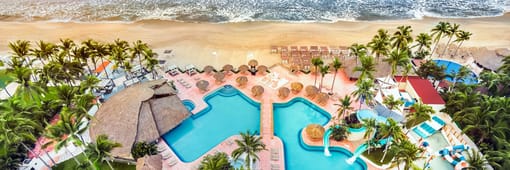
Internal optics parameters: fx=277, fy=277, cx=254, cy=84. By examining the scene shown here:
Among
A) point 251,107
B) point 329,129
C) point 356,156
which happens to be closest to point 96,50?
point 251,107

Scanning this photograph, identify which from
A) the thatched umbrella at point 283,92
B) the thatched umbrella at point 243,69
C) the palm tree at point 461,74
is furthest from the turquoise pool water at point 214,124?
the palm tree at point 461,74

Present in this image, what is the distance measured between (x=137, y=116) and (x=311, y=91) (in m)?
17.6

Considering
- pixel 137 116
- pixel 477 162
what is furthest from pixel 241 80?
pixel 477 162

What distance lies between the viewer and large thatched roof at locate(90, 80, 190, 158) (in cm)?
2389

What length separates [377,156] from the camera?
23953 mm

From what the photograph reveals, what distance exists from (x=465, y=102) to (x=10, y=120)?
35977 mm

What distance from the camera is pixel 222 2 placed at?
200ft

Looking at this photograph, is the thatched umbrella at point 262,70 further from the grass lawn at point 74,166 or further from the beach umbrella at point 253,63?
the grass lawn at point 74,166

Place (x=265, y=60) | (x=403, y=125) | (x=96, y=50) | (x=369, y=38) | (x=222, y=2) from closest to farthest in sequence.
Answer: (x=403, y=125) → (x=96, y=50) → (x=265, y=60) → (x=369, y=38) → (x=222, y=2)

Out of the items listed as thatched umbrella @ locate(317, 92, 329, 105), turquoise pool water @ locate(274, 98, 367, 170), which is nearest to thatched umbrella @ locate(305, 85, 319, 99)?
thatched umbrella @ locate(317, 92, 329, 105)

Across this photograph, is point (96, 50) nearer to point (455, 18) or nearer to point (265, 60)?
point (265, 60)

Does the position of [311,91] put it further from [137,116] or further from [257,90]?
[137,116]

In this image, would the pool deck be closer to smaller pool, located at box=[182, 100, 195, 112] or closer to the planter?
smaller pool, located at box=[182, 100, 195, 112]

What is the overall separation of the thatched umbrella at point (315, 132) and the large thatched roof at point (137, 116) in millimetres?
11771
